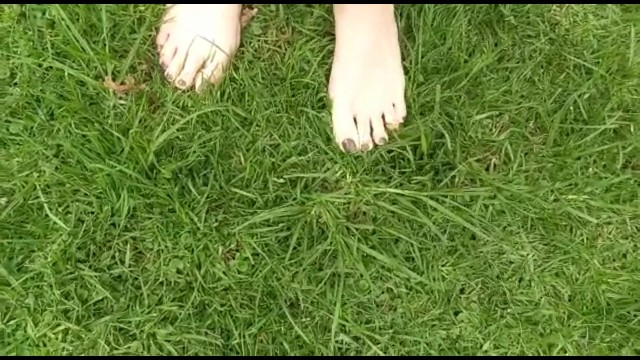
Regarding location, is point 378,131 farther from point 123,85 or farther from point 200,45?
point 123,85

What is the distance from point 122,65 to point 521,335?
1.06m

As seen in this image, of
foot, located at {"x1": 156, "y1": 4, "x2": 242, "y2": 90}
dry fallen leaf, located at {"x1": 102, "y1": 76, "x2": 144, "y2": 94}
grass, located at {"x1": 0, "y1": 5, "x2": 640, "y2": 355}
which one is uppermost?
foot, located at {"x1": 156, "y1": 4, "x2": 242, "y2": 90}

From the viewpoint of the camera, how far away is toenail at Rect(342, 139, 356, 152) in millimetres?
1816

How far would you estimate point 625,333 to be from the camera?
5.86ft

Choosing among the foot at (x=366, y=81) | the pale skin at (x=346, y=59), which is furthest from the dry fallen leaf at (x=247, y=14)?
the foot at (x=366, y=81)

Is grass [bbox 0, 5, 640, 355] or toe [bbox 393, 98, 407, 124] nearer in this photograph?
grass [bbox 0, 5, 640, 355]

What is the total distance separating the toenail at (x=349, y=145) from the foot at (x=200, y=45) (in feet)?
1.04

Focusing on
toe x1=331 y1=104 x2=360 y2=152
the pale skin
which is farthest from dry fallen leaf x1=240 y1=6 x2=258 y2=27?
toe x1=331 y1=104 x2=360 y2=152

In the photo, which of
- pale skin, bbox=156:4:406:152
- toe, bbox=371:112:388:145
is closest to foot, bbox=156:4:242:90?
pale skin, bbox=156:4:406:152

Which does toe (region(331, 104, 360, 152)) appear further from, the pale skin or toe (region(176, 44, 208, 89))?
toe (region(176, 44, 208, 89))

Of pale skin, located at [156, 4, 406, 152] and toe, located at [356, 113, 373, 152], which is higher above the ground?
pale skin, located at [156, 4, 406, 152]

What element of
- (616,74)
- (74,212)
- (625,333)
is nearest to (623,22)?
(616,74)

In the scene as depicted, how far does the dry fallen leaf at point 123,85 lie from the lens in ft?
5.90

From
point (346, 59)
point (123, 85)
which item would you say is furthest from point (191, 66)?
point (346, 59)
